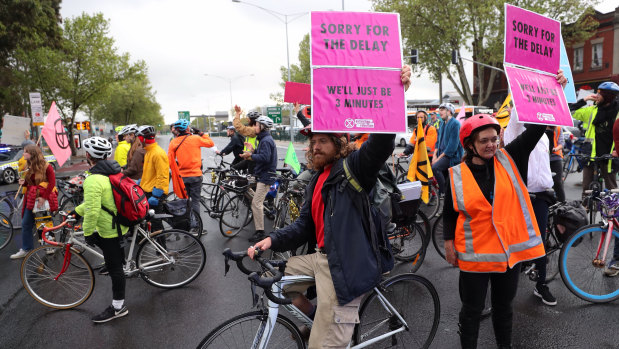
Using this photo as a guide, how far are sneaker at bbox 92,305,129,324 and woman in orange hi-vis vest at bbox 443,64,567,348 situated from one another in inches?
128

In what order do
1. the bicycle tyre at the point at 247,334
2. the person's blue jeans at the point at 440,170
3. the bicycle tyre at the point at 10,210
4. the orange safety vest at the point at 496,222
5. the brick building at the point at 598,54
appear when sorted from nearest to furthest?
the bicycle tyre at the point at 247,334 < the orange safety vest at the point at 496,222 < the bicycle tyre at the point at 10,210 < the person's blue jeans at the point at 440,170 < the brick building at the point at 598,54

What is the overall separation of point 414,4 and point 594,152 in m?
25.4

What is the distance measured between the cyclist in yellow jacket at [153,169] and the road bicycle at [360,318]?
3413mm

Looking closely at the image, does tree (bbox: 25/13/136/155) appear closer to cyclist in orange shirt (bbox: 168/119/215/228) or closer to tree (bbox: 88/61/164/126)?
cyclist in orange shirt (bbox: 168/119/215/228)

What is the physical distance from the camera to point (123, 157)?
7051 mm

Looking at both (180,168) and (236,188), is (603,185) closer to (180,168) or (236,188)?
(236,188)

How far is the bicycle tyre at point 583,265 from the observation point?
145 inches

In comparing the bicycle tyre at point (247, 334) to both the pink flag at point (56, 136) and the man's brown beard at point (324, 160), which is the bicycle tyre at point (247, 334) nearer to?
the man's brown beard at point (324, 160)

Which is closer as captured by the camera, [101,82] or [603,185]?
[603,185]

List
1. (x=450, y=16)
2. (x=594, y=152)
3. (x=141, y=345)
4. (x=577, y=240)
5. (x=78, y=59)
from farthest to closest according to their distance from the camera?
(x=450, y=16) → (x=78, y=59) → (x=594, y=152) → (x=577, y=240) → (x=141, y=345)

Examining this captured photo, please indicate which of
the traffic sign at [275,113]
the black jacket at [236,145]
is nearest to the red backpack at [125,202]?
the black jacket at [236,145]

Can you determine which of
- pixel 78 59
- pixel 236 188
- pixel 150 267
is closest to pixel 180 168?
pixel 236 188

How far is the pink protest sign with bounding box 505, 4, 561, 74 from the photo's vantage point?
2500mm

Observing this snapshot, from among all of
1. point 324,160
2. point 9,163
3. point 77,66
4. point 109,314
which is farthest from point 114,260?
point 77,66
